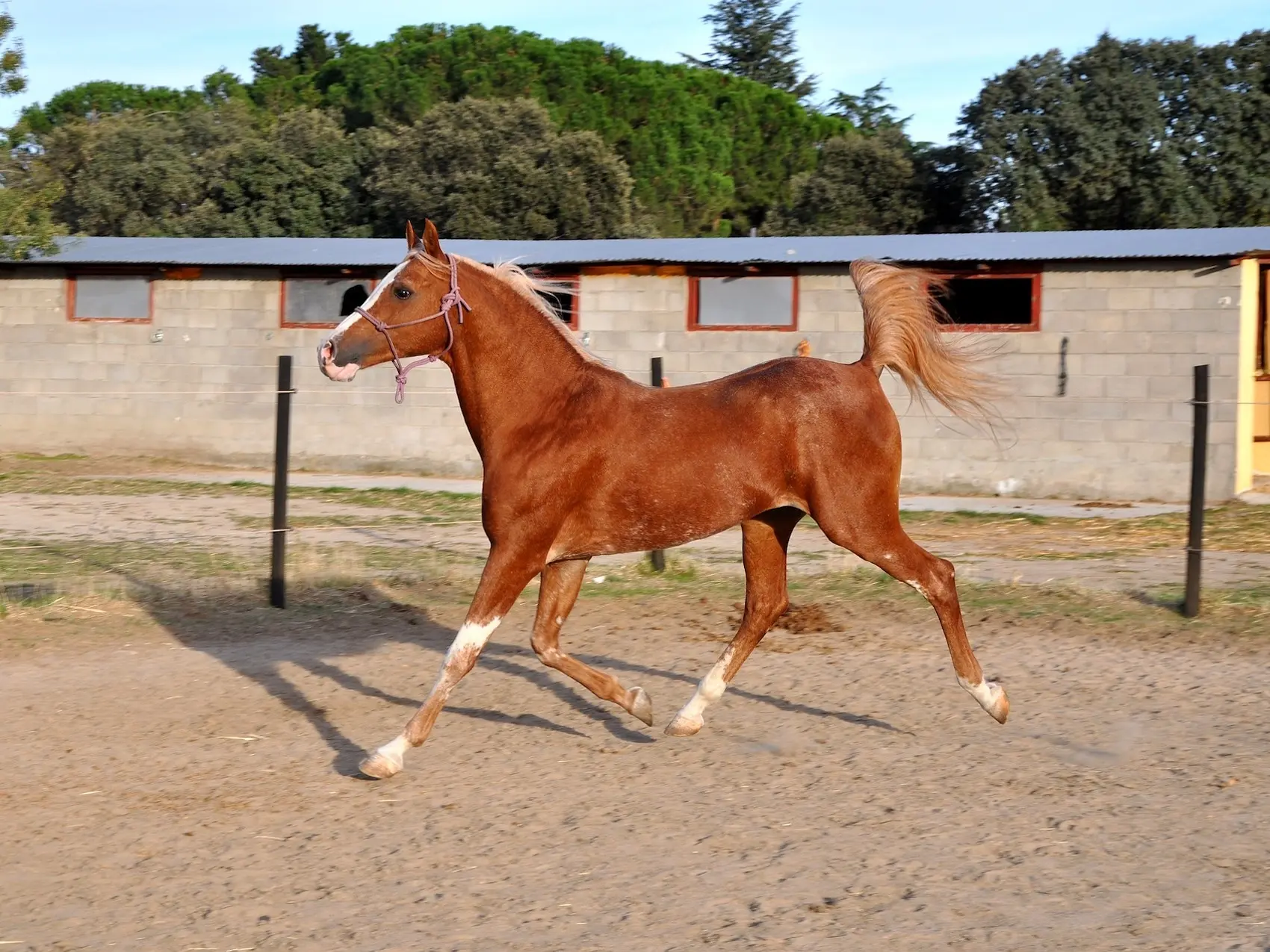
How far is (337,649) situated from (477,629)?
103 inches

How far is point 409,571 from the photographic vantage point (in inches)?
388

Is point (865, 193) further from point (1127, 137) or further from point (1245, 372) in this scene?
point (1245, 372)

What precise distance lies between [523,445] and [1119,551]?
7784 millimetres

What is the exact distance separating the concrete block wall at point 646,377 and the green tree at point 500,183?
17362 millimetres

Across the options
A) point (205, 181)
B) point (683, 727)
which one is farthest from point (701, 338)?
point (205, 181)

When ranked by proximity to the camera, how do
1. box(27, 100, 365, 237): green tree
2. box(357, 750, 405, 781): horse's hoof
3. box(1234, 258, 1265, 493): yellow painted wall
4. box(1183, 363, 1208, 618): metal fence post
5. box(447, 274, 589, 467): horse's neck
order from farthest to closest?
box(27, 100, 365, 237): green tree < box(1234, 258, 1265, 493): yellow painted wall < box(1183, 363, 1208, 618): metal fence post < box(447, 274, 589, 467): horse's neck < box(357, 750, 405, 781): horse's hoof

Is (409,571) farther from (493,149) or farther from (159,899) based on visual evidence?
(493,149)

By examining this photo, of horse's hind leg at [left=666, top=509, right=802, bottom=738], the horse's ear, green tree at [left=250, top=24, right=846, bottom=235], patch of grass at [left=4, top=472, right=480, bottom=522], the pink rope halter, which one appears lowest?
patch of grass at [left=4, top=472, right=480, bottom=522]

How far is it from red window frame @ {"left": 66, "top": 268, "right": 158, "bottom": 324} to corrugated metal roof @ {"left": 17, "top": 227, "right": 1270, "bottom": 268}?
0.66 feet

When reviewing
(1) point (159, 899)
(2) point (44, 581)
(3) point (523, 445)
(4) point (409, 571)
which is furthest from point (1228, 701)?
(2) point (44, 581)

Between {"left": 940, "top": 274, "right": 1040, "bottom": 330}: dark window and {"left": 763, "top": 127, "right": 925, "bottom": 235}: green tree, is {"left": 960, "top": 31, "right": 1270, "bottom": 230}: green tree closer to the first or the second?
{"left": 763, "top": 127, "right": 925, "bottom": 235}: green tree

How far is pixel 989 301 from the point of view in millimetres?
20391

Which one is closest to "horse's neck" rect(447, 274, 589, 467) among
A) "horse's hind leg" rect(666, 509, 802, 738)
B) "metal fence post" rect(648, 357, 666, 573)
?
"horse's hind leg" rect(666, 509, 802, 738)

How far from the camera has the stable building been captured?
15875 millimetres
